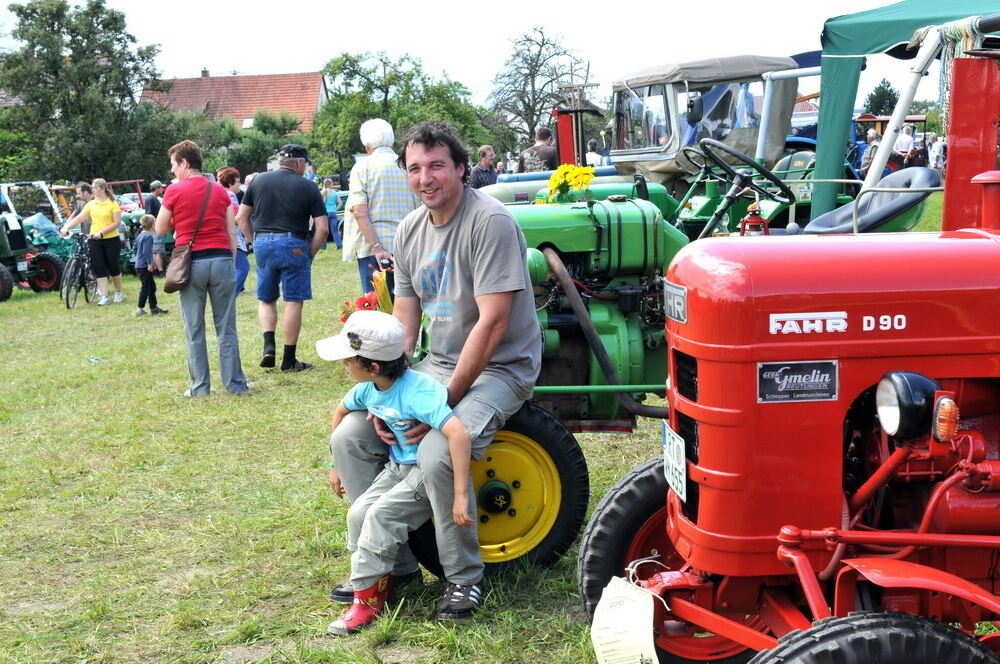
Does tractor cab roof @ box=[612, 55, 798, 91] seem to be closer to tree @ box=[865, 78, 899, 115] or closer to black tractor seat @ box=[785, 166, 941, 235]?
black tractor seat @ box=[785, 166, 941, 235]

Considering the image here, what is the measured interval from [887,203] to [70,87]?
111 ft

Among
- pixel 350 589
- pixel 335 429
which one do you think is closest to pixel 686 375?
pixel 335 429

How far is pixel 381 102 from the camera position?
Result: 39.7 m

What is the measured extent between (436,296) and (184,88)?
60467 mm

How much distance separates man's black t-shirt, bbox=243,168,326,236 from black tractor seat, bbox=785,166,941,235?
399cm

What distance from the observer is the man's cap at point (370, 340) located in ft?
11.1

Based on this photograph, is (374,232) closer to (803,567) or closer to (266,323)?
(266,323)

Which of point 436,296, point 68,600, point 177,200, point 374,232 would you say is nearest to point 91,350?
point 177,200

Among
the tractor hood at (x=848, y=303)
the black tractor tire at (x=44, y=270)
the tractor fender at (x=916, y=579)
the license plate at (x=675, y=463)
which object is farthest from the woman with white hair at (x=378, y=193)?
the black tractor tire at (x=44, y=270)

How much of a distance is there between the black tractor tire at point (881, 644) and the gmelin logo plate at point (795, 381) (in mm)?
508

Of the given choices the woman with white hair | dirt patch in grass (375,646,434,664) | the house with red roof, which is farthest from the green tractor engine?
the house with red roof

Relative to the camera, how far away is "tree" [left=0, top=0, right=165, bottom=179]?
33.3 meters

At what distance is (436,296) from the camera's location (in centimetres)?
361

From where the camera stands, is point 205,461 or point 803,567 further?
point 205,461
